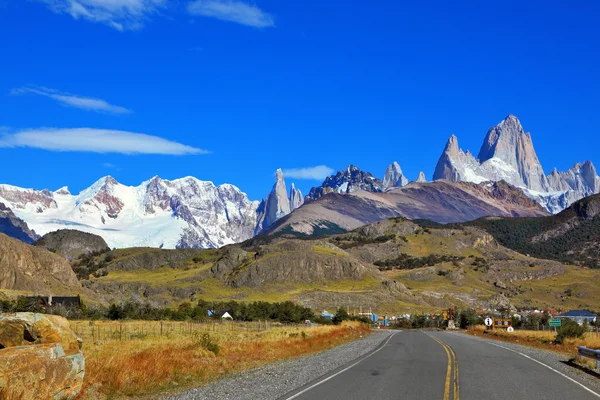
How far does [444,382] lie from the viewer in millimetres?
21453

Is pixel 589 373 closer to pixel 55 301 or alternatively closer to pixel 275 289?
pixel 55 301

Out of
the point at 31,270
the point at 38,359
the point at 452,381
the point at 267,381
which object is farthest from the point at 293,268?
the point at 38,359

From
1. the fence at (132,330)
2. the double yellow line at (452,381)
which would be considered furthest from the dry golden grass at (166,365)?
the double yellow line at (452,381)

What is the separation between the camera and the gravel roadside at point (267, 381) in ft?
63.1

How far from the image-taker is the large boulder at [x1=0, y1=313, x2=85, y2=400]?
1440 cm

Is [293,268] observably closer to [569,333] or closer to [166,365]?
[569,333]

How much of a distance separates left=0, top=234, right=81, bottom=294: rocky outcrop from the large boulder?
9986 cm

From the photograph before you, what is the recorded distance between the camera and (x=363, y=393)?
1867 cm

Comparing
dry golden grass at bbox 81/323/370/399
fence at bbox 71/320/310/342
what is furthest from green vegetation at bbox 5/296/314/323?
dry golden grass at bbox 81/323/370/399

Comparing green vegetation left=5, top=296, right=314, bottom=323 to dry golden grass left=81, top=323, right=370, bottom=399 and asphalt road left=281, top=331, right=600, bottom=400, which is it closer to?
dry golden grass left=81, top=323, right=370, bottom=399

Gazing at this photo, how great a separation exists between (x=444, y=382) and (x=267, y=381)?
6162 millimetres

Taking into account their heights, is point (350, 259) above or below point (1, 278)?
above

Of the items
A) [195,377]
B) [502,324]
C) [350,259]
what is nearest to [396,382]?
[195,377]

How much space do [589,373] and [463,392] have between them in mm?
10696
